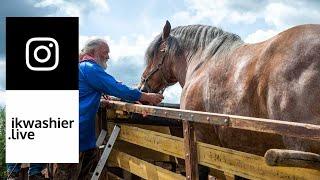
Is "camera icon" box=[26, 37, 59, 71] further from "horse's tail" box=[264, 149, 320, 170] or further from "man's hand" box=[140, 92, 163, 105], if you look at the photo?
"horse's tail" box=[264, 149, 320, 170]

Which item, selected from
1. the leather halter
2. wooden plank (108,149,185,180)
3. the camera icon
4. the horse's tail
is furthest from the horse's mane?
the horse's tail

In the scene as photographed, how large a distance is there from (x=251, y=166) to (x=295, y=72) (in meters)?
0.90

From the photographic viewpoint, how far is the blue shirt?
4.72 m

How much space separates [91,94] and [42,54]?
1999 millimetres

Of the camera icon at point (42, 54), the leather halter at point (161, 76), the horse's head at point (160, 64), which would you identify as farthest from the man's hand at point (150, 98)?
the leather halter at point (161, 76)

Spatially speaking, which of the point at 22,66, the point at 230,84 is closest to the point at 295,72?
the point at 230,84

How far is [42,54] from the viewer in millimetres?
6613

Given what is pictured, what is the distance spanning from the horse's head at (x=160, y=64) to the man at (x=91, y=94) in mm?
1788

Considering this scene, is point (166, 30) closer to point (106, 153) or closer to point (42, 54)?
point (42, 54)

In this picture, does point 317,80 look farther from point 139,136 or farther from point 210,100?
point 139,136

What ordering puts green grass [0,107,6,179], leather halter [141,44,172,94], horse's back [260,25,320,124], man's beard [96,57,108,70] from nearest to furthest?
horse's back [260,25,320,124], man's beard [96,57,108,70], leather halter [141,44,172,94], green grass [0,107,6,179]

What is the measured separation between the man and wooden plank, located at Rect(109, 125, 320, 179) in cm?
52

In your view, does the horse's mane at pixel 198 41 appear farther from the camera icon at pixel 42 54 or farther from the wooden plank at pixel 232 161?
the wooden plank at pixel 232 161

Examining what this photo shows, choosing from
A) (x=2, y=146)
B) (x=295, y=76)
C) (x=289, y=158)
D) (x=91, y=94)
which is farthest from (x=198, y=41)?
(x=2, y=146)
